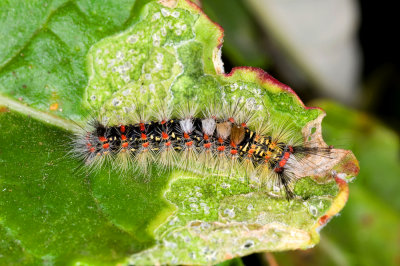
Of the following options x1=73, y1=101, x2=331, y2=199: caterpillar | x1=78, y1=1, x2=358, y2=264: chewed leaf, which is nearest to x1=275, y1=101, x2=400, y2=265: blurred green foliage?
x1=73, y1=101, x2=331, y2=199: caterpillar

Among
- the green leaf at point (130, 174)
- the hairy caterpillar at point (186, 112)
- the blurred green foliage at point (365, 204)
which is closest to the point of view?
the green leaf at point (130, 174)

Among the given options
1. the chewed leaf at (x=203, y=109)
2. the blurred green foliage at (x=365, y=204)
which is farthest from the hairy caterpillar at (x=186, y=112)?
the blurred green foliage at (x=365, y=204)

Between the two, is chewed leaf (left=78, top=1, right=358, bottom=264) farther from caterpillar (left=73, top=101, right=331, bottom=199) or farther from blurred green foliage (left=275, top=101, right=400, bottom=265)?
blurred green foliage (left=275, top=101, right=400, bottom=265)

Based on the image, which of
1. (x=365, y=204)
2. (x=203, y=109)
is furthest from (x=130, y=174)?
(x=365, y=204)

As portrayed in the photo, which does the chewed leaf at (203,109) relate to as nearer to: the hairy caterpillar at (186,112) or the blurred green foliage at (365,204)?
the hairy caterpillar at (186,112)

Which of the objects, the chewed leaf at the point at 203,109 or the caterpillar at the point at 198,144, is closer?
the chewed leaf at the point at 203,109

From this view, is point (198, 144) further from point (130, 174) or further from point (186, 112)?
point (130, 174)
